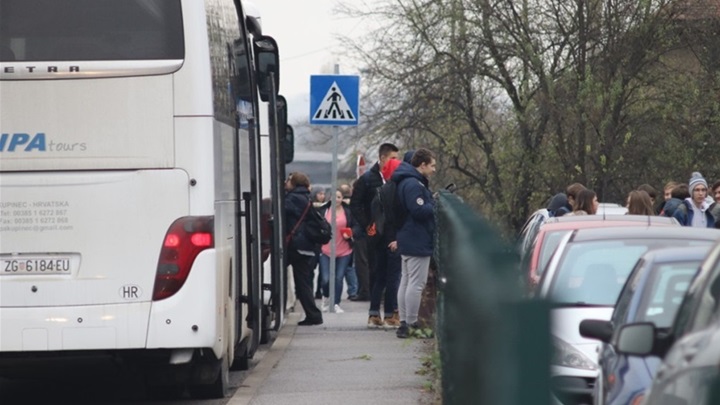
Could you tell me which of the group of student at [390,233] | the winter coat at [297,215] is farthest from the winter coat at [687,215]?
the winter coat at [297,215]

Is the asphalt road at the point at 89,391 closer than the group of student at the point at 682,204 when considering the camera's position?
Yes

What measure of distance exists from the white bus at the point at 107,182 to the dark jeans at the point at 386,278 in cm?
736

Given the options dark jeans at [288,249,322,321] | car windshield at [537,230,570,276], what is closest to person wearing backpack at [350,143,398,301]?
dark jeans at [288,249,322,321]

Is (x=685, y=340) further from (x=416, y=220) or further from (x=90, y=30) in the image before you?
(x=416, y=220)

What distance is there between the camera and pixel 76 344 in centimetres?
914

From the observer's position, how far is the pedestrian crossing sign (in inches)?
760

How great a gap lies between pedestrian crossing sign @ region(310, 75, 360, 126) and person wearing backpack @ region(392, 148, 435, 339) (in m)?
3.76

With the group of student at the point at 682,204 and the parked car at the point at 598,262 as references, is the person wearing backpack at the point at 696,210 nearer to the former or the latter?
the group of student at the point at 682,204

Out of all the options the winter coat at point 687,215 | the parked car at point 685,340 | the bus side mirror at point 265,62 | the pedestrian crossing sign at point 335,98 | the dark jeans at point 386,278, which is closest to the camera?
the parked car at point 685,340

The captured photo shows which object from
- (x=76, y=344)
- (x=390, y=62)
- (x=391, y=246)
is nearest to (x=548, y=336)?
(x=76, y=344)

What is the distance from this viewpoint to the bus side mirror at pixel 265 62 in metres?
13.4

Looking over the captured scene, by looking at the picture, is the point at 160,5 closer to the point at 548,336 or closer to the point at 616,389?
the point at 616,389

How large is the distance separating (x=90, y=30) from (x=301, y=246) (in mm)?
8434

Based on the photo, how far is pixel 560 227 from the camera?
1391 cm
